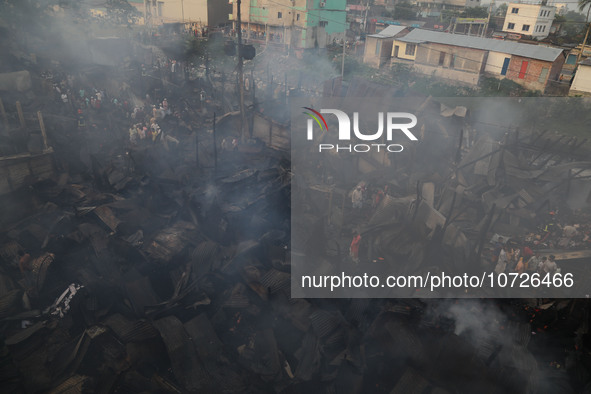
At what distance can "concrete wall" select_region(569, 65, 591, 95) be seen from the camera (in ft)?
84.2

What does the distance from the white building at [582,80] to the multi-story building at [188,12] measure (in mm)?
35337

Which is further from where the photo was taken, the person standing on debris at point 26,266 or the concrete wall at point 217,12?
the concrete wall at point 217,12

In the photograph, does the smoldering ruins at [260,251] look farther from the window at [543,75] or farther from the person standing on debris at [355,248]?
the window at [543,75]

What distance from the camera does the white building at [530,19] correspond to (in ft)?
135

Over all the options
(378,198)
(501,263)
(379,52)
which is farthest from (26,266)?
(379,52)

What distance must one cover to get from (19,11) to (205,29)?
721 inches

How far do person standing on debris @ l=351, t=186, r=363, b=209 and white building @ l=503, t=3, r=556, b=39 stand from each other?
1737 inches

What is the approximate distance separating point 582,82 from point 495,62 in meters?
6.44

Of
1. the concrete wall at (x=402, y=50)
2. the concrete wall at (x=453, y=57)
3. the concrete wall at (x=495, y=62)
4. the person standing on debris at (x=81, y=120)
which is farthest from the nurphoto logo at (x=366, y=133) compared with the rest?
the concrete wall at (x=402, y=50)

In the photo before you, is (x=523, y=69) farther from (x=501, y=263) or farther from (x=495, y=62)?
(x=501, y=263)

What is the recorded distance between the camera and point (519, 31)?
142ft

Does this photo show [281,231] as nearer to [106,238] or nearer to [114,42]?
[106,238]

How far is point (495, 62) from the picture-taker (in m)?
29.7

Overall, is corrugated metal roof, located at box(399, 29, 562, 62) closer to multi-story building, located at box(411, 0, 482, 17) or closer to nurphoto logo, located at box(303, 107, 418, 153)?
nurphoto logo, located at box(303, 107, 418, 153)
